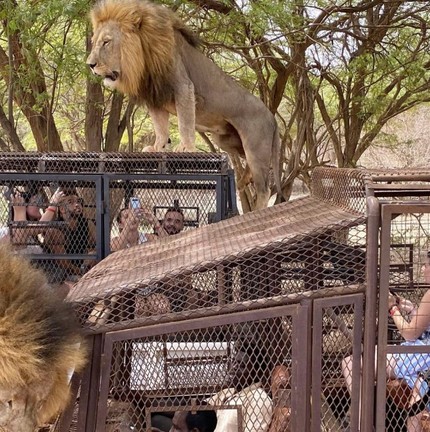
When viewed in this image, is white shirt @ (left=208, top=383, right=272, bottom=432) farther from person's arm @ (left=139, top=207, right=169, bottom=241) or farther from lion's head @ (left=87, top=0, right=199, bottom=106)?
lion's head @ (left=87, top=0, right=199, bottom=106)

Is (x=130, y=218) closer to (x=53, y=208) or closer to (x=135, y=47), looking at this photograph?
(x=53, y=208)

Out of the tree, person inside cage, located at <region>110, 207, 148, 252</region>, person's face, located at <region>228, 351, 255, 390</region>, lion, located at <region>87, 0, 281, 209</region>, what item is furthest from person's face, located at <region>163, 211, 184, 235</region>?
the tree

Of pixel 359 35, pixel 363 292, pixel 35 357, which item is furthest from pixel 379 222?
pixel 359 35

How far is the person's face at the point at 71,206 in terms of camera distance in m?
3.32

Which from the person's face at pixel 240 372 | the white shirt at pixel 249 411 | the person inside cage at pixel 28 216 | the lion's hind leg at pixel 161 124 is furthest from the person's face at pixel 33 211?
the white shirt at pixel 249 411

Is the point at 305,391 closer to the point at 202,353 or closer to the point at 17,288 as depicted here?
the point at 202,353

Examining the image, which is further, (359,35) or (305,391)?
(359,35)

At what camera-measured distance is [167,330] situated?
67.9 inches

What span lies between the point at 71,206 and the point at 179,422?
5.38 ft

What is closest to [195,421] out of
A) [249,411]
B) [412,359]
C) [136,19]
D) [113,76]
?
[249,411]

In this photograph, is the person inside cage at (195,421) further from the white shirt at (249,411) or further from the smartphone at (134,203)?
the smartphone at (134,203)

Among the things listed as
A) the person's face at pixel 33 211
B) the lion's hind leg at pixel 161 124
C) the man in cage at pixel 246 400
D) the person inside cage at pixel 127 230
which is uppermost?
the lion's hind leg at pixel 161 124

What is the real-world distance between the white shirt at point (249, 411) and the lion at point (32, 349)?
1.41 feet

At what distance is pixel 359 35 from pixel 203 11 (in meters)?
1.67
